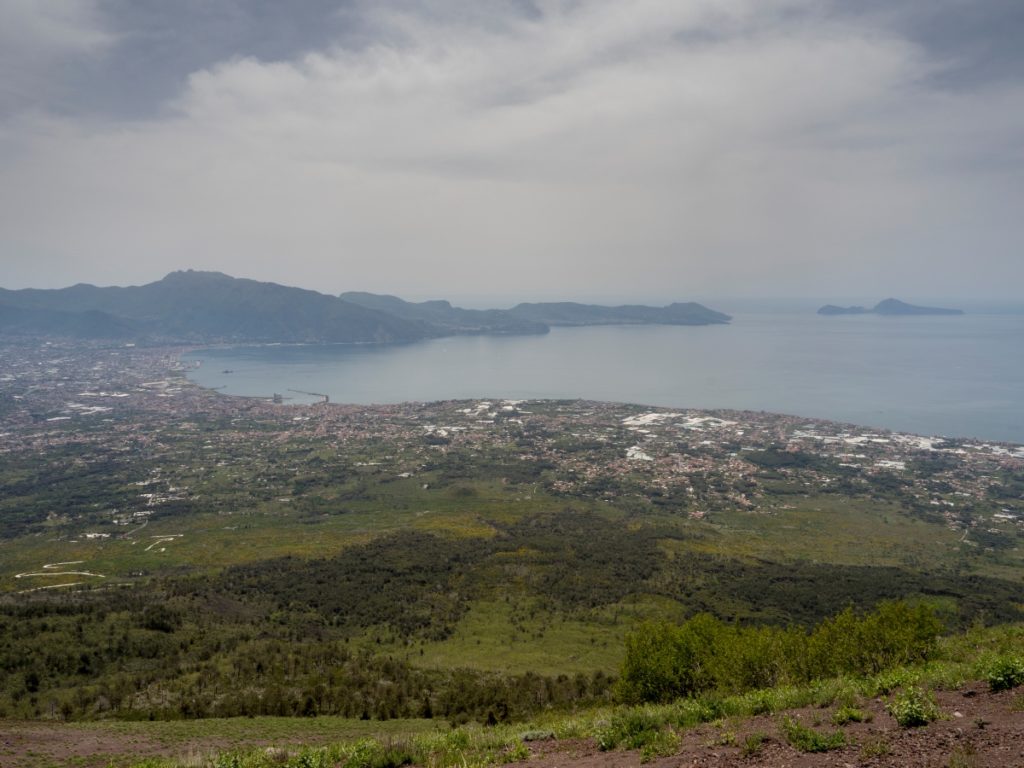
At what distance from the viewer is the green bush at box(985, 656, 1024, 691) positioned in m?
9.05

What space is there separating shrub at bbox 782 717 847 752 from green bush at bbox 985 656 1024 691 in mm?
3048

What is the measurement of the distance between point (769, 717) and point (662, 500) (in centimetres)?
6460

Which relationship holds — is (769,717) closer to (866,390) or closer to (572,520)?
(572,520)

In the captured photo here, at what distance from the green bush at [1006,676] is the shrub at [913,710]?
1118mm

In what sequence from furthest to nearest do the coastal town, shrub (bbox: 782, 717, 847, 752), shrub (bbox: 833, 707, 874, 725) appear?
1. the coastal town
2. shrub (bbox: 833, 707, 874, 725)
3. shrub (bbox: 782, 717, 847, 752)

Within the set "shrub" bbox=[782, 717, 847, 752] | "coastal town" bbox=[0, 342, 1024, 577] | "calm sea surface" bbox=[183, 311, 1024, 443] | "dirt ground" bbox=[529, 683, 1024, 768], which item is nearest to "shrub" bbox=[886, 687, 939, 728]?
"dirt ground" bbox=[529, 683, 1024, 768]

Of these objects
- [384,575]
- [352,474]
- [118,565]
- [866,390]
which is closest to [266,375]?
[352,474]

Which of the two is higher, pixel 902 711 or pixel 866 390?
pixel 902 711

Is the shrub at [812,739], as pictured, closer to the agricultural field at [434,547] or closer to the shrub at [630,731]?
the shrub at [630,731]

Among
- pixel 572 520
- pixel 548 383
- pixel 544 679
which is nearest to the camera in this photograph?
pixel 544 679

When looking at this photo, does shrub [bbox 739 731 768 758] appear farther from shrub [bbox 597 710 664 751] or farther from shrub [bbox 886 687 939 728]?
shrub [bbox 886 687 939 728]

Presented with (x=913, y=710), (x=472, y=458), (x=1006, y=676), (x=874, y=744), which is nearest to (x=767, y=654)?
(x=1006, y=676)

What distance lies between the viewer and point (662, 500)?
72062 millimetres

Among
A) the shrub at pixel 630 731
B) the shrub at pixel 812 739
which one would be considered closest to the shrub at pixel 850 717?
the shrub at pixel 812 739
